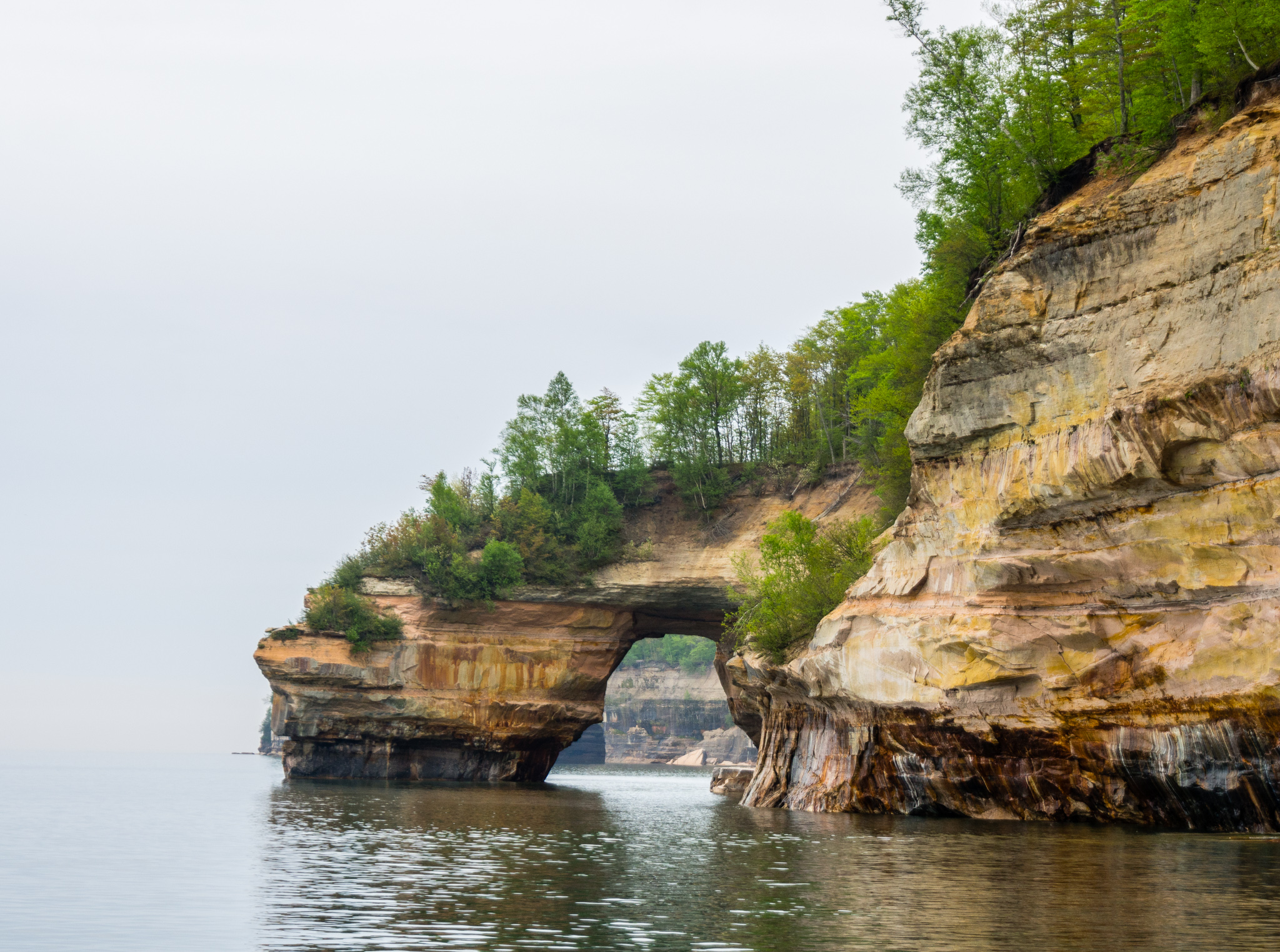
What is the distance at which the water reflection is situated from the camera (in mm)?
12406

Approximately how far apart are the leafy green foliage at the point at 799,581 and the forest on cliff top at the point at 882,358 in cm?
25

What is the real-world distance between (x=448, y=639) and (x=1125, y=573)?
42559 millimetres

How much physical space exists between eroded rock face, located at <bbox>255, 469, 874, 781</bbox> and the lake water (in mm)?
26308

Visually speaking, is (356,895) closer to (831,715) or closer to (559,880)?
(559,880)

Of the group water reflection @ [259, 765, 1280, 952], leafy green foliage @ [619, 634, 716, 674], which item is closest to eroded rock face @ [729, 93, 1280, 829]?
water reflection @ [259, 765, 1280, 952]

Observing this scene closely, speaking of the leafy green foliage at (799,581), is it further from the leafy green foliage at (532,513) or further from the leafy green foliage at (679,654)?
the leafy green foliage at (679,654)

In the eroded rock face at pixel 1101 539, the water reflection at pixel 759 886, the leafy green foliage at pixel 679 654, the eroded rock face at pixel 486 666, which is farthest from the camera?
the leafy green foliage at pixel 679 654

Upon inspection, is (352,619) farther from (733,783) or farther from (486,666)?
(733,783)

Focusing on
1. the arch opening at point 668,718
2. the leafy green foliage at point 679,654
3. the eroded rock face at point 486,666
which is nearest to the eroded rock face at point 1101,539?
the eroded rock face at point 486,666

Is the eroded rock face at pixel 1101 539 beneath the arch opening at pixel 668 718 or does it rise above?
above

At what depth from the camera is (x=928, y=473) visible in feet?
110

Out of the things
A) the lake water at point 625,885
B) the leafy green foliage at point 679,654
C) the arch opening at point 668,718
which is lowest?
the arch opening at point 668,718

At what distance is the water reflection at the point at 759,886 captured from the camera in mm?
12406

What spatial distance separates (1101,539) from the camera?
27250mm
